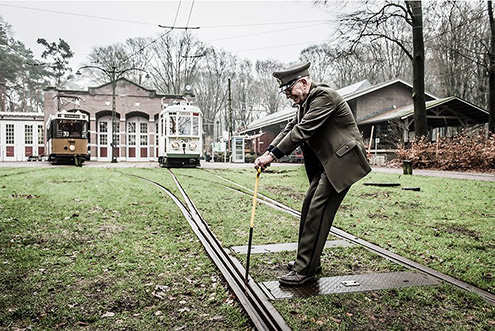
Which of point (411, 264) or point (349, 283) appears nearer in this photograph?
point (349, 283)

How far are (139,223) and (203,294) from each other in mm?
2769

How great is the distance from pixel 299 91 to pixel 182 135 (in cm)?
1737

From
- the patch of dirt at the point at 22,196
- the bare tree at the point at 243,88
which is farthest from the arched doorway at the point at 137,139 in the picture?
the patch of dirt at the point at 22,196

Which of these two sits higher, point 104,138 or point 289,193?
point 104,138

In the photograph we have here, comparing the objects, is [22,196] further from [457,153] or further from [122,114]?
[122,114]

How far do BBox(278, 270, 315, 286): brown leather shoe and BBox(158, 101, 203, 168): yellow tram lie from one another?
56.8 feet

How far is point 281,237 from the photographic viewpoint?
15.1ft

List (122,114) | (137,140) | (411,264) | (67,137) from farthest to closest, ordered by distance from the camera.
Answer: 1. (137,140)
2. (122,114)
3. (67,137)
4. (411,264)

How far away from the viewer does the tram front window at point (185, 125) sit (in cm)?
2017

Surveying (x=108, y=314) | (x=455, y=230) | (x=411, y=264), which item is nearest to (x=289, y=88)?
(x=411, y=264)

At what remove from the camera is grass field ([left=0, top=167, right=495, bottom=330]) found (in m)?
2.52

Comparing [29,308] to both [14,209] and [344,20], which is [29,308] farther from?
[344,20]

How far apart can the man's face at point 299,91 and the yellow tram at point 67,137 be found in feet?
75.0

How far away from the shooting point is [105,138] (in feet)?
116
